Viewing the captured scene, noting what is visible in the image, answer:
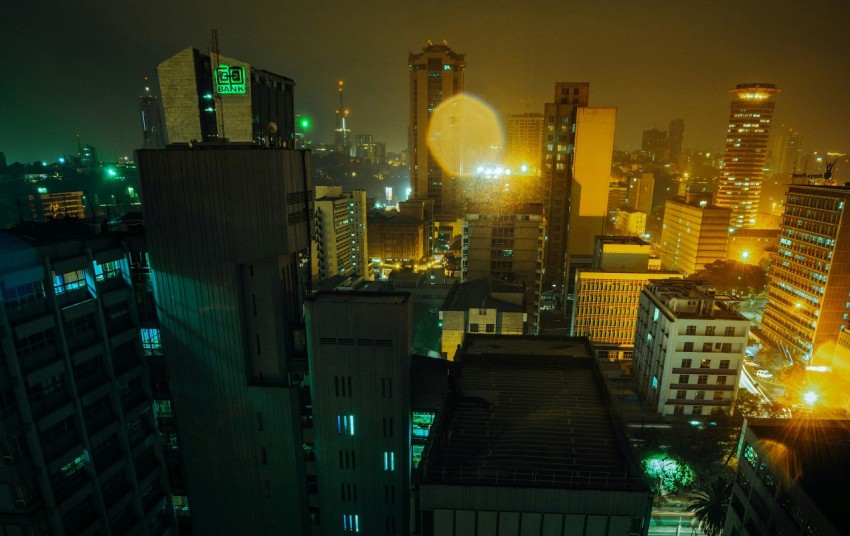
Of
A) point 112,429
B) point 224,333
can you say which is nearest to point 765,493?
point 224,333

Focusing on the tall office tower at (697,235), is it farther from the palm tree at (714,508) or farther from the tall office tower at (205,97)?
Result: the tall office tower at (205,97)

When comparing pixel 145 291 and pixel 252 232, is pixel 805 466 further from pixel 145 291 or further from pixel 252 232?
pixel 145 291

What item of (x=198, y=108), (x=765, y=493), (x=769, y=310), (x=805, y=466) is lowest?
(x=769, y=310)

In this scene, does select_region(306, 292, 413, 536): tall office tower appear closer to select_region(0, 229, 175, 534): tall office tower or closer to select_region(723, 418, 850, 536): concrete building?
select_region(0, 229, 175, 534): tall office tower

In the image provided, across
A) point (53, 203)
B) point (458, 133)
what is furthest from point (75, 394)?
point (458, 133)

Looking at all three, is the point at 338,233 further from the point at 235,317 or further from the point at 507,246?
the point at 235,317

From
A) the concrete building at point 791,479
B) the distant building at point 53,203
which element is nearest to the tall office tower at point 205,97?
the concrete building at point 791,479

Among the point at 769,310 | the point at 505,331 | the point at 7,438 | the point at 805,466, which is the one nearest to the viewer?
the point at 7,438

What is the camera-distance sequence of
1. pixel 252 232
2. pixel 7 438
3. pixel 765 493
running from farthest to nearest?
pixel 765 493, pixel 252 232, pixel 7 438
